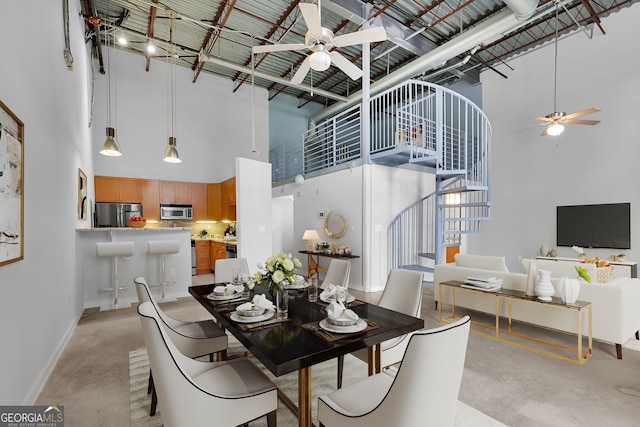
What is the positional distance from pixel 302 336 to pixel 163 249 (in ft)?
12.9

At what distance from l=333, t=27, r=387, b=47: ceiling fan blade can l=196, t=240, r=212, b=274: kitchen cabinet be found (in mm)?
6149

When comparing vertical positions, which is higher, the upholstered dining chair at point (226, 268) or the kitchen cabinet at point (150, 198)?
the kitchen cabinet at point (150, 198)

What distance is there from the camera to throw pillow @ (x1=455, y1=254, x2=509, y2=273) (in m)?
3.76

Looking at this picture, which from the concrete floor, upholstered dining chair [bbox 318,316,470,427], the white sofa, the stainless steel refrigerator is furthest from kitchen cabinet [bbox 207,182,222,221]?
upholstered dining chair [bbox 318,316,470,427]

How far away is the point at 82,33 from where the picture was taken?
4.90m

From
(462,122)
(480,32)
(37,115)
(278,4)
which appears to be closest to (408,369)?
(37,115)

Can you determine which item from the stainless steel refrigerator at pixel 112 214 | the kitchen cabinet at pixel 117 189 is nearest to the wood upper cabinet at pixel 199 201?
the kitchen cabinet at pixel 117 189

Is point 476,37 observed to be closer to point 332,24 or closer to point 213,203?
point 332,24

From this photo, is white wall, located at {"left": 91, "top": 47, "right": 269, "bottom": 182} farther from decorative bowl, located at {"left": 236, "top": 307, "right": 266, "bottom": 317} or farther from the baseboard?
decorative bowl, located at {"left": 236, "top": 307, "right": 266, "bottom": 317}

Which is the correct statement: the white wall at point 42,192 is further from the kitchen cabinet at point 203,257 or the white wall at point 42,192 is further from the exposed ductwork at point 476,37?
the exposed ductwork at point 476,37

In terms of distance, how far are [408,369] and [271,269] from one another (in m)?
1.12

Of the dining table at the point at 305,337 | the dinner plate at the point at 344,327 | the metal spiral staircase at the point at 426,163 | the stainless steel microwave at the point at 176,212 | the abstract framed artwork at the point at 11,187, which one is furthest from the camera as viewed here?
the stainless steel microwave at the point at 176,212

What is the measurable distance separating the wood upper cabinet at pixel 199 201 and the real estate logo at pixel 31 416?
5.92 metres

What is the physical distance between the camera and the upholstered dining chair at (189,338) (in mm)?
2088
